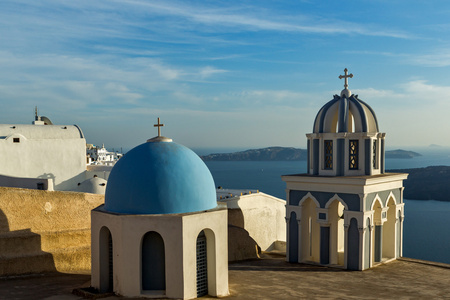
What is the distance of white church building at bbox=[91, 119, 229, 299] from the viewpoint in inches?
414

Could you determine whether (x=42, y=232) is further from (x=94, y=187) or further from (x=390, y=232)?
(x=390, y=232)

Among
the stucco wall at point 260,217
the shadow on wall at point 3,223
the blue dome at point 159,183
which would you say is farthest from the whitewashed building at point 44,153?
the blue dome at point 159,183

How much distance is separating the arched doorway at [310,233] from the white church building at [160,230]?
5918 mm

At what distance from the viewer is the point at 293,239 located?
16.9 m

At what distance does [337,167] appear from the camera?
16109 mm

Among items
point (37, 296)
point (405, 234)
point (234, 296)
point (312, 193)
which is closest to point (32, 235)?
point (37, 296)

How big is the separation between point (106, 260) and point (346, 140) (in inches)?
353

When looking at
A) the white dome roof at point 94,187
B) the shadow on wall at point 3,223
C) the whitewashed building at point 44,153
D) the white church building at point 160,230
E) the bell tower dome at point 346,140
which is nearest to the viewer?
the white church building at point 160,230

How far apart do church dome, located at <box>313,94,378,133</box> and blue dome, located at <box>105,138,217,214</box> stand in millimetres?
6589

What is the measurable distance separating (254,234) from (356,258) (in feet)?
29.0

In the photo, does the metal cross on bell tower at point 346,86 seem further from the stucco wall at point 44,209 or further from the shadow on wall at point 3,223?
the shadow on wall at point 3,223

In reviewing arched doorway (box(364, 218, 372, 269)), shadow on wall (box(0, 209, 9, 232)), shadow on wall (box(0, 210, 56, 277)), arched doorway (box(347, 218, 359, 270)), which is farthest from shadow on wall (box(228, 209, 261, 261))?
shadow on wall (box(0, 209, 9, 232))

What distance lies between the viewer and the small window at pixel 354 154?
642 inches

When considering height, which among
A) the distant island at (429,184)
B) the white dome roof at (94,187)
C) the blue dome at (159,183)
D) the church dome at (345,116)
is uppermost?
the church dome at (345,116)
